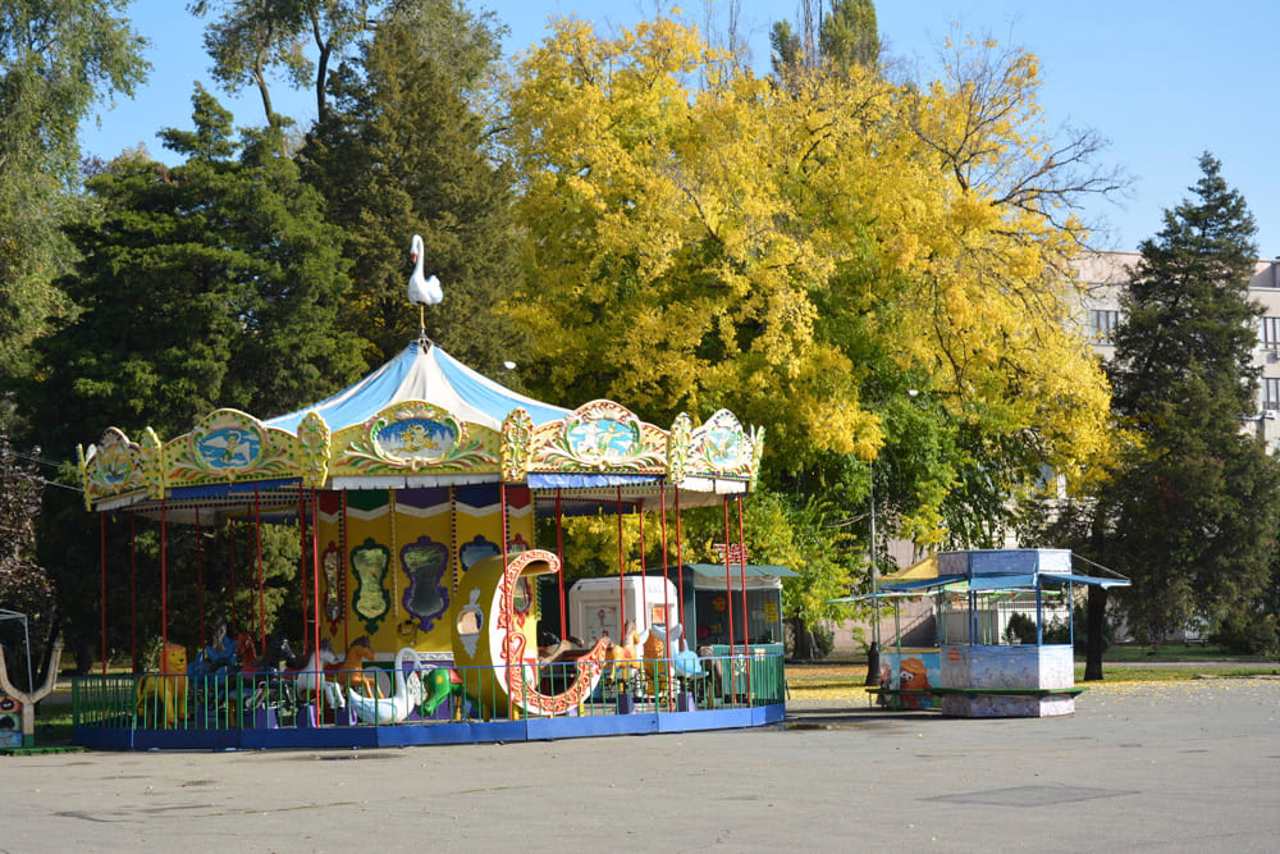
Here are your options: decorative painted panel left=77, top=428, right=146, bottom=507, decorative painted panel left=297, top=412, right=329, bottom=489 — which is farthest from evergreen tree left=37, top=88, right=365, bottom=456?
decorative painted panel left=297, top=412, right=329, bottom=489

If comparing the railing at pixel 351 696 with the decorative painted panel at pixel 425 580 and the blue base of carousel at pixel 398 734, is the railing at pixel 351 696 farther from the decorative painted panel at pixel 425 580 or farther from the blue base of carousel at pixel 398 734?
the decorative painted panel at pixel 425 580

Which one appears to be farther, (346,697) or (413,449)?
(346,697)

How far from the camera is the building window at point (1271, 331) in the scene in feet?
265

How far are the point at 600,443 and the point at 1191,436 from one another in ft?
81.6

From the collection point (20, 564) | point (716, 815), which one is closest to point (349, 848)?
point (716, 815)

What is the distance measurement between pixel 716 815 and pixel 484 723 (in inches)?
374

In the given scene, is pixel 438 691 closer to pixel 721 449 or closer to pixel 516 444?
pixel 516 444

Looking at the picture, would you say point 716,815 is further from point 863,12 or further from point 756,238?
point 863,12

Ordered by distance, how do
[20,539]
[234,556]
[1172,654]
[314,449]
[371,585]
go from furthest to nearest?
[1172,654]
[234,556]
[20,539]
[371,585]
[314,449]

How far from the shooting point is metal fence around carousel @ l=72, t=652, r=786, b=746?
2270 centimetres

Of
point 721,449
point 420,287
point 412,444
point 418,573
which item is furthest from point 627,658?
point 420,287

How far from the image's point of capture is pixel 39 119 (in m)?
38.1

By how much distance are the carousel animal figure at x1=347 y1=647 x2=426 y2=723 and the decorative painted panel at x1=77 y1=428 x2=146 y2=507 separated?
4.74 m

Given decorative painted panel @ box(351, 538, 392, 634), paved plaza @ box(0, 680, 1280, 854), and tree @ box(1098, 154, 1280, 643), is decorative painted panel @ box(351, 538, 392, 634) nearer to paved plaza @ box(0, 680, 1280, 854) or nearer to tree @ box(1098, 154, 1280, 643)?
paved plaza @ box(0, 680, 1280, 854)
